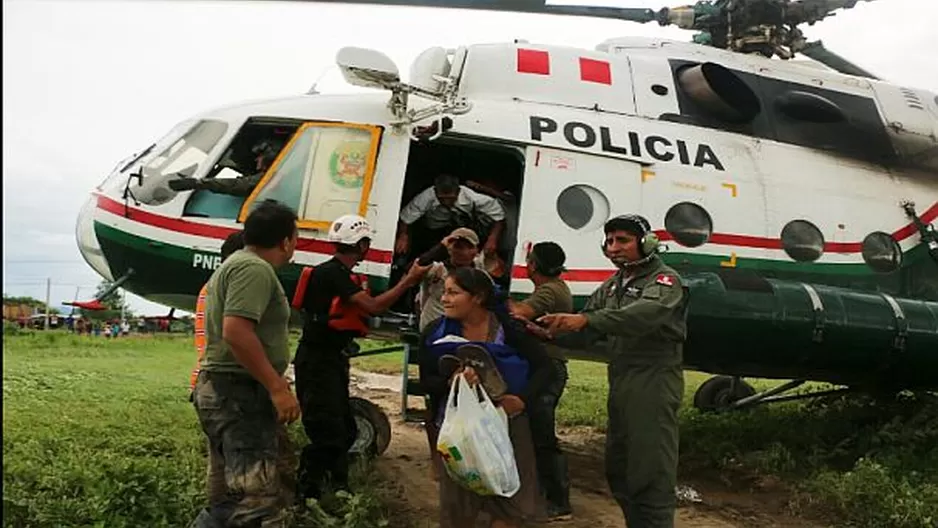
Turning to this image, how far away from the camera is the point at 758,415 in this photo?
9359 mm

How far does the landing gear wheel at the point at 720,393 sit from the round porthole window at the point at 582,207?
193 inches

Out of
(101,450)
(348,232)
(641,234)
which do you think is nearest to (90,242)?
(101,450)

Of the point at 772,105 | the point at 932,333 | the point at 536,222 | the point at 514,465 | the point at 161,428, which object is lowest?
the point at 161,428

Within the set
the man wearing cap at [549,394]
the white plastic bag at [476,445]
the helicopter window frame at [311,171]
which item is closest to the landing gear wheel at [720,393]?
the man wearing cap at [549,394]

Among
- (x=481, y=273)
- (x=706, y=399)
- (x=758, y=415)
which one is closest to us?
(x=481, y=273)

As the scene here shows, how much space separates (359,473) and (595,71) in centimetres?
350

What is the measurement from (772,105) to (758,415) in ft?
12.0

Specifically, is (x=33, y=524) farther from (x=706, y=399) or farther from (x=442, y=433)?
(x=706, y=399)

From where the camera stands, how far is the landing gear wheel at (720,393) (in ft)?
34.1

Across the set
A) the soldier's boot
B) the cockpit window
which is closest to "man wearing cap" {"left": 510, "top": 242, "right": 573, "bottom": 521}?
the soldier's boot

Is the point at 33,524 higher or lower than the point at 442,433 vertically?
lower

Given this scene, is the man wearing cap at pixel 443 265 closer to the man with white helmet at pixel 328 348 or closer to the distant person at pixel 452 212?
the man with white helmet at pixel 328 348

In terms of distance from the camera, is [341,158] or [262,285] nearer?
[262,285]

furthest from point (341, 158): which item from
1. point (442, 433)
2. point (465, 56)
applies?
point (442, 433)
